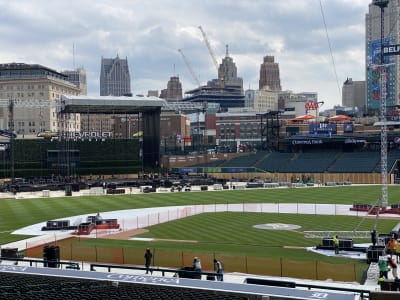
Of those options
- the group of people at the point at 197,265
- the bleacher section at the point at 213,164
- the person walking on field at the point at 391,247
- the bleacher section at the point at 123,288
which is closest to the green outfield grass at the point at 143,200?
the group of people at the point at 197,265

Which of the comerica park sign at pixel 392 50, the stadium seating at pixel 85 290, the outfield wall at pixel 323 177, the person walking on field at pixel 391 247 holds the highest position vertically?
the comerica park sign at pixel 392 50

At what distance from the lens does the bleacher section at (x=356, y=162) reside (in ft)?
369

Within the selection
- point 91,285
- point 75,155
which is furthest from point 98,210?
point 75,155

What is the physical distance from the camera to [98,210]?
208 feet

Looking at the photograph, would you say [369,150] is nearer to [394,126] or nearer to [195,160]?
[394,126]

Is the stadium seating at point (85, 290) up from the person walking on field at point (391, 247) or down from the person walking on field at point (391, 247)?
up

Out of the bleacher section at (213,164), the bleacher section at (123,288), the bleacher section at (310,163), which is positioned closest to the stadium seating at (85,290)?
the bleacher section at (123,288)

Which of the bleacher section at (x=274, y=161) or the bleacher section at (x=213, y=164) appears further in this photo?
the bleacher section at (x=213, y=164)

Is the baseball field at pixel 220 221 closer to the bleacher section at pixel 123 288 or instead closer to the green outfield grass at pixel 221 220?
the green outfield grass at pixel 221 220

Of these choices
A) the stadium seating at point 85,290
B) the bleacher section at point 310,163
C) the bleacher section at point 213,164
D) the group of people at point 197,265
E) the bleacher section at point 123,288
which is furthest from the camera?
the bleacher section at point 213,164

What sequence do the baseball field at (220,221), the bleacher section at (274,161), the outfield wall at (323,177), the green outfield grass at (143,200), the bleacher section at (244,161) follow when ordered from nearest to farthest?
the baseball field at (220,221) < the green outfield grass at (143,200) < the outfield wall at (323,177) < the bleacher section at (274,161) < the bleacher section at (244,161)

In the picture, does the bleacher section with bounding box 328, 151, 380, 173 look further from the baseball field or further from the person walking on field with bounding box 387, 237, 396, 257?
the person walking on field with bounding box 387, 237, 396, 257

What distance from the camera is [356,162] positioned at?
11831 cm

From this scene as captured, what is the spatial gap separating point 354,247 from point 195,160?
10877cm
